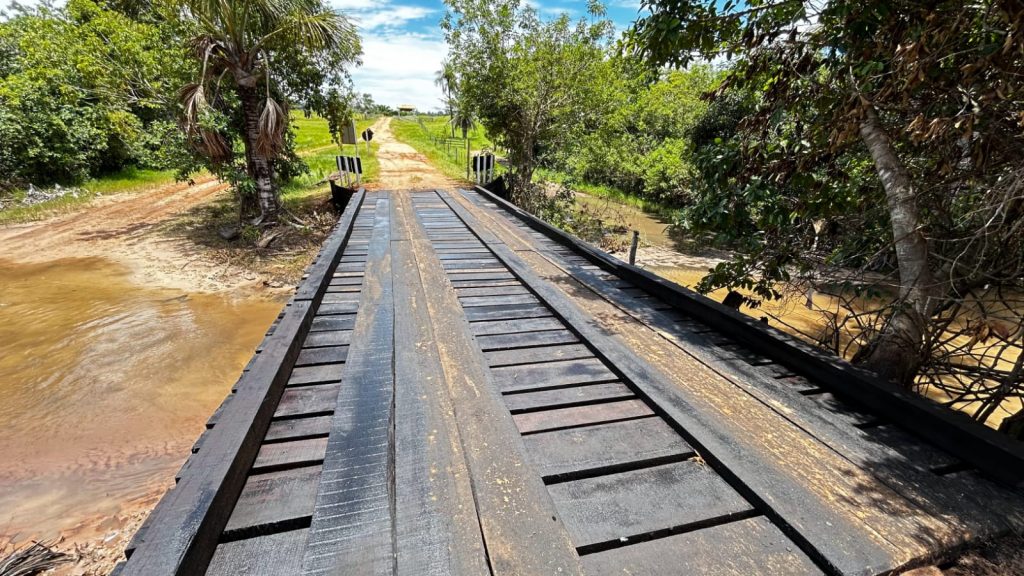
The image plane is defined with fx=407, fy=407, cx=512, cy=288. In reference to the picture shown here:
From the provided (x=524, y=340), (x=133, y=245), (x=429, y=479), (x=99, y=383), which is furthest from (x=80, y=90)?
(x=429, y=479)

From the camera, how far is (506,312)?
3.27 meters

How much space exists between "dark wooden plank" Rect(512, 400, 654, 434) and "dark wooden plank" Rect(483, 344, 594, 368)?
0.49 m

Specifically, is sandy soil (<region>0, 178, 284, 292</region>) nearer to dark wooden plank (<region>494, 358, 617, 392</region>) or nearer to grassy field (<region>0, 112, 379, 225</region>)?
grassy field (<region>0, 112, 379, 225</region>)

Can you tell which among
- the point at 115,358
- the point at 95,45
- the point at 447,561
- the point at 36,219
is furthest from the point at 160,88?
the point at 447,561

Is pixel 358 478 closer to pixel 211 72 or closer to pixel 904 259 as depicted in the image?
pixel 904 259

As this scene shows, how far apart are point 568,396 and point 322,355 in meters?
1.48

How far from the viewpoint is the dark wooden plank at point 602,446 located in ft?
5.60

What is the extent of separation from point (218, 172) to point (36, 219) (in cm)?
684

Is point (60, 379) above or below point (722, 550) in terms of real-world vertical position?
below

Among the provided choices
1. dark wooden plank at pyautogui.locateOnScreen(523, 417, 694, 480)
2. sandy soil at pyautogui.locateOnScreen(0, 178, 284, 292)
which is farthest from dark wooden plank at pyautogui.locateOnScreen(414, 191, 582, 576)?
sandy soil at pyautogui.locateOnScreen(0, 178, 284, 292)

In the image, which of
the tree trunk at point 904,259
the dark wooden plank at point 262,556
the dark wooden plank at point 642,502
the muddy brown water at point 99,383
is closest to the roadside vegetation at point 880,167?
the tree trunk at point 904,259

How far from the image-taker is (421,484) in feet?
5.01

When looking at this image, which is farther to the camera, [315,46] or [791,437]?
[315,46]

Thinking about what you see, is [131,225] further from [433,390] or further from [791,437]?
[791,437]
